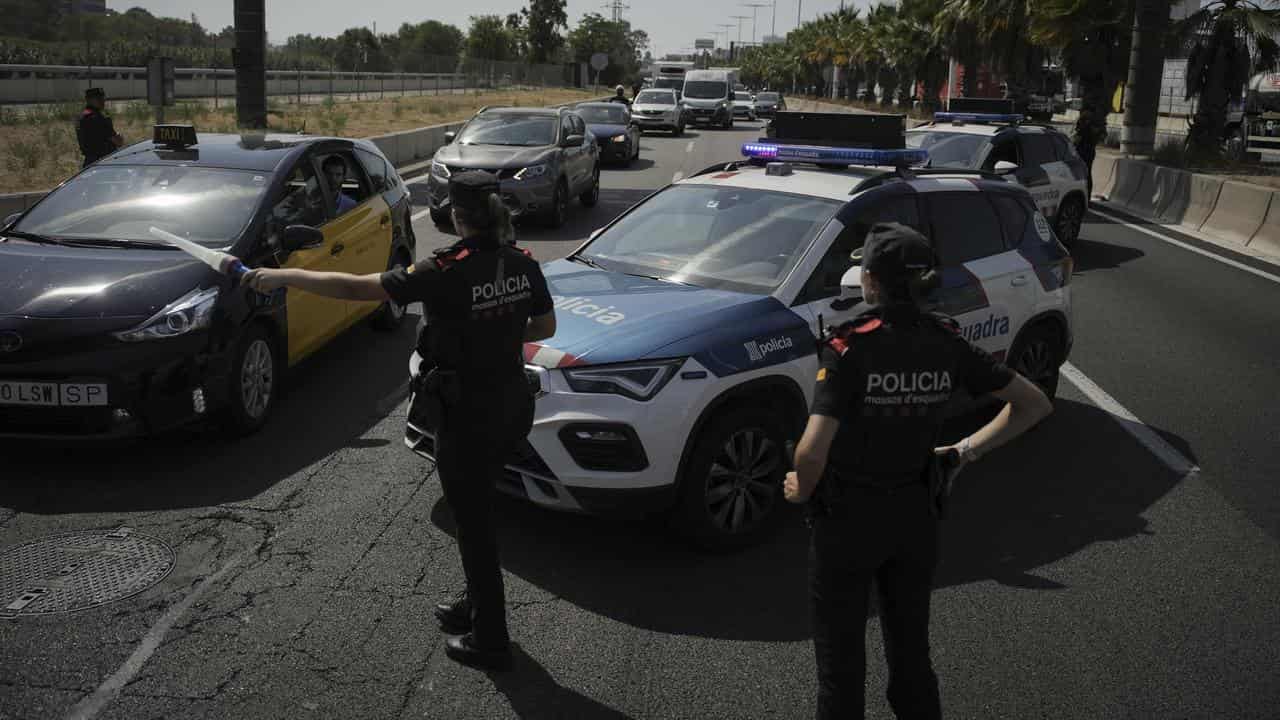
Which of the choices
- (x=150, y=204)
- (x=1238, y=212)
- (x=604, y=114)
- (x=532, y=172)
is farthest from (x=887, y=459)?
(x=604, y=114)

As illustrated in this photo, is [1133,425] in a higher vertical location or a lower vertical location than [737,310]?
lower

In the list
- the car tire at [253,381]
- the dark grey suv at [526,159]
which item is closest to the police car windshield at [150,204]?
the car tire at [253,381]

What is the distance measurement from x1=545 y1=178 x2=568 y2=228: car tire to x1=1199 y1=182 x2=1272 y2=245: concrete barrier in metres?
9.92

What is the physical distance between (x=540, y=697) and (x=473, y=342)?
1273 mm

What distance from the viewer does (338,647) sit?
418 centimetres

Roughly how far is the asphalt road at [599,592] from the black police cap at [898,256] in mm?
1711

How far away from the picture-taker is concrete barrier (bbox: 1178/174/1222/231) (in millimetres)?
17609

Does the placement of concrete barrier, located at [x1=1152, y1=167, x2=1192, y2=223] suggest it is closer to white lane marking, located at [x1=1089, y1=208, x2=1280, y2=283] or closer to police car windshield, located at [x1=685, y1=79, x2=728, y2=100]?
white lane marking, located at [x1=1089, y1=208, x2=1280, y2=283]

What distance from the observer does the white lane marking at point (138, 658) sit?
12.2ft

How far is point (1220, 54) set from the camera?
25.1m

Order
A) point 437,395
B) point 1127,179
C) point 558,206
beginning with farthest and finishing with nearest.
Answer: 1. point 1127,179
2. point 558,206
3. point 437,395

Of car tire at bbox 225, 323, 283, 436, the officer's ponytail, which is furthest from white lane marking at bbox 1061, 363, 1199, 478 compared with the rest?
car tire at bbox 225, 323, 283, 436

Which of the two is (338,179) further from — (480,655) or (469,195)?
(480,655)

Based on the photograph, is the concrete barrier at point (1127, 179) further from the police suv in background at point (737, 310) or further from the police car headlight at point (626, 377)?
the police car headlight at point (626, 377)
